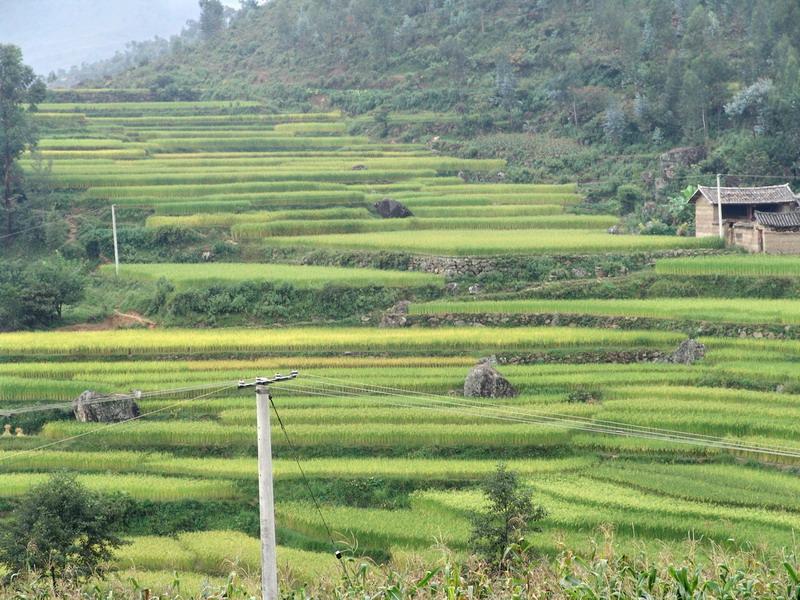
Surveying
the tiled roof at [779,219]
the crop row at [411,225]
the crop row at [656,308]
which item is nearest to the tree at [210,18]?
the crop row at [411,225]

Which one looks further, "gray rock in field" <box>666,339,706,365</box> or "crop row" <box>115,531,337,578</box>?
"gray rock in field" <box>666,339,706,365</box>

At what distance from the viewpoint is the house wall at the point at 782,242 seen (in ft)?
86.7

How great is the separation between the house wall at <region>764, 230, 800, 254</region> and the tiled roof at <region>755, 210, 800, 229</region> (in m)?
0.15

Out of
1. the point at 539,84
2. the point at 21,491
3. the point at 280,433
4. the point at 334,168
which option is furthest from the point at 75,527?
the point at 539,84

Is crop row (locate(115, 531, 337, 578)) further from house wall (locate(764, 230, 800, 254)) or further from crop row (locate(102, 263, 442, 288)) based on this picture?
house wall (locate(764, 230, 800, 254))

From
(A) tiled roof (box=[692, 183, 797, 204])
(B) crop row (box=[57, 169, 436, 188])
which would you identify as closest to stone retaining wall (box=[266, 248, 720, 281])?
(A) tiled roof (box=[692, 183, 797, 204])

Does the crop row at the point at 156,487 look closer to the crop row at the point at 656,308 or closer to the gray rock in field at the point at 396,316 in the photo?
the gray rock in field at the point at 396,316

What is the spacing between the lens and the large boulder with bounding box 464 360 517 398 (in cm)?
1970

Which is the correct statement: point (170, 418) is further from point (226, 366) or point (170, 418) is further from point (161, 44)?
point (161, 44)

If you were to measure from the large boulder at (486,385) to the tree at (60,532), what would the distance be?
6819mm

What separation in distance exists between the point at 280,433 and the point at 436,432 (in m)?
2.20

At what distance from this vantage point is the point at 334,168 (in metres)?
36.6

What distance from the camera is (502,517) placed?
14.0 metres

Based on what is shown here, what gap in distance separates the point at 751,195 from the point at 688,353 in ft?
26.9
